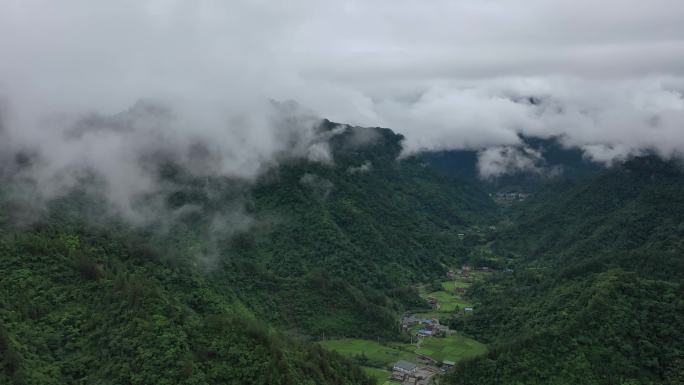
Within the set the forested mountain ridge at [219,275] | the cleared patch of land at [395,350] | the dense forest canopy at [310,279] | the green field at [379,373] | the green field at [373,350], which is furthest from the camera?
the green field at [373,350]

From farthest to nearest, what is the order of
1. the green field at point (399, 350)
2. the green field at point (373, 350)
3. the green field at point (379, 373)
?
1. the green field at point (373, 350)
2. the green field at point (399, 350)
3. the green field at point (379, 373)

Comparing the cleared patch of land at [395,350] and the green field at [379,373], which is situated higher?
the cleared patch of land at [395,350]

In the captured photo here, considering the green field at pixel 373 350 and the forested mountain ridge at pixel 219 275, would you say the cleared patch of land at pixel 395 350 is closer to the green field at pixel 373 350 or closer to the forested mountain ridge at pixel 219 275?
the green field at pixel 373 350

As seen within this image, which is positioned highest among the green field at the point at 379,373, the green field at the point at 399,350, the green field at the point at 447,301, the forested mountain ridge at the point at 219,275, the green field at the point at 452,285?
the forested mountain ridge at the point at 219,275

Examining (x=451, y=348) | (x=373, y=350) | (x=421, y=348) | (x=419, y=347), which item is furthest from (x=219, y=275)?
(x=451, y=348)

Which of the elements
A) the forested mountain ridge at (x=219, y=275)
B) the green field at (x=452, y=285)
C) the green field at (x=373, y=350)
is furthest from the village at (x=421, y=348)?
the green field at (x=452, y=285)

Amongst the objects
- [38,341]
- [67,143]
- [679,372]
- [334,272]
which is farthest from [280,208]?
[679,372]

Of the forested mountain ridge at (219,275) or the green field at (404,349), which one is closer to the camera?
the forested mountain ridge at (219,275)
